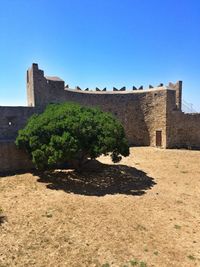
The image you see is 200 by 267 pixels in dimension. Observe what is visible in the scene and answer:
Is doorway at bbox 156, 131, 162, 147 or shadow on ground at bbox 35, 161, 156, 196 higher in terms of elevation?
doorway at bbox 156, 131, 162, 147

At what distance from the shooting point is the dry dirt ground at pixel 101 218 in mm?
8750

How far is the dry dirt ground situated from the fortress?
922cm

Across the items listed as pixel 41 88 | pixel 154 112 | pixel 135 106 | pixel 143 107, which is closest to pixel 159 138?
pixel 154 112

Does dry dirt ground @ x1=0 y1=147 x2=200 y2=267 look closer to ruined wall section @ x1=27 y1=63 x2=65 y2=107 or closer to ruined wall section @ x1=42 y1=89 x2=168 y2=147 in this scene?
ruined wall section @ x1=27 y1=63 x2=65 y2=107

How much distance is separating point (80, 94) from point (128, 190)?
15.1 metres

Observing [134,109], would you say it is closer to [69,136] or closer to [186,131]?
[186,131]

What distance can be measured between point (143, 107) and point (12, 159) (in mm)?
16358

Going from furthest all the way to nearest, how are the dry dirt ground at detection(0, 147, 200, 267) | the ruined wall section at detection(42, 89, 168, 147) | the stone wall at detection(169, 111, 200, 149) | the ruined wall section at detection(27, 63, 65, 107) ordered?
the ruined wall section at detection(42, 89, 168, 147)
the stone wall at detection(169, 111, 200, 149)
the ruined wall section at detection(27, 63, 65, 107)
the dry dirt ground at detection(0, 147, 200, 267)

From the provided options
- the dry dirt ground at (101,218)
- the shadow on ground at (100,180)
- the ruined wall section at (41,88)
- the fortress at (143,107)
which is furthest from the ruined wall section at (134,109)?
the dry dirt ground at (101,218)

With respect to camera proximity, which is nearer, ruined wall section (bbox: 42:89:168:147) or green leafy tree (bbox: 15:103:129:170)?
green leafy tree (bbox: 15:103:129:170)

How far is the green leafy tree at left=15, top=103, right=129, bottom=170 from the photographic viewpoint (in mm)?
15000

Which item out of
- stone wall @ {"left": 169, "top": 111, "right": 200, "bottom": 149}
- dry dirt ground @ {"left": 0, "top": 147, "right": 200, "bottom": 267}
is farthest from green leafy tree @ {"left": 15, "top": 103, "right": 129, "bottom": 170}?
stone wall @ {"left": 169, "top": 111, "right": 200, "bottom": 149}

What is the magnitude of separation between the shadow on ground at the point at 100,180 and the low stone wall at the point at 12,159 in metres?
1.54

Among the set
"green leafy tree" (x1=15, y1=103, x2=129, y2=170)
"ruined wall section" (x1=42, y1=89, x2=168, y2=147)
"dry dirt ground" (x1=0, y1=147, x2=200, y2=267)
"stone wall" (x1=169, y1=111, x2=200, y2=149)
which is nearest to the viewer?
"dry dirt ground" (x1=0, y1=147, x2=200, y2=267)
